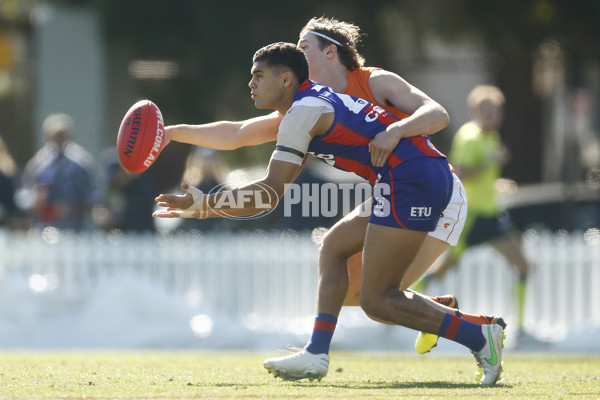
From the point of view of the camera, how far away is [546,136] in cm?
1886

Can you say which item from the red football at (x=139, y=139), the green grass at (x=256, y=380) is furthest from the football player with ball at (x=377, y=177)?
the red football at (x=139, y=139)

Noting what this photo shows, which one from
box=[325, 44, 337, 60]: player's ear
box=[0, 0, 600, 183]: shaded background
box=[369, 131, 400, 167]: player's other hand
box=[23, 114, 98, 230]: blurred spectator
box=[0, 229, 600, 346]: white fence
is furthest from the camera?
box=[0, 0, 600, 183]: shaded background

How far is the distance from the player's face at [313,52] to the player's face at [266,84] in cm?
49

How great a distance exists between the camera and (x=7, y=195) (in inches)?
514

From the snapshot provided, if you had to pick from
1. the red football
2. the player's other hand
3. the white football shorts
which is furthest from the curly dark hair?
the white football shorts

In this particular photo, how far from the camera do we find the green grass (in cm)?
535

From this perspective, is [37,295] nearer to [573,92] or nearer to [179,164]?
[179,164]

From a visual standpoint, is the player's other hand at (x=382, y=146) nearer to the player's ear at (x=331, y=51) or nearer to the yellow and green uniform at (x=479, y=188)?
the player's ear at (x=331, y=51)

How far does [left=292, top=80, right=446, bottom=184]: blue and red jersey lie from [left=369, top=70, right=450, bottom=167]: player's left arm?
0.23 feet

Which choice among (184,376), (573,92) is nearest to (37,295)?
(184,376)

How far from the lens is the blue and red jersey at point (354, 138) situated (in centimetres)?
580

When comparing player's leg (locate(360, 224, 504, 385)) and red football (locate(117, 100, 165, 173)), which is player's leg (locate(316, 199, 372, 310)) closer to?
player's leg (locate(360, 224, 504, 385))

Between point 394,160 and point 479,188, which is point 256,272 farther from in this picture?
point 394,160

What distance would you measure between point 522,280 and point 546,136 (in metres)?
8.92
